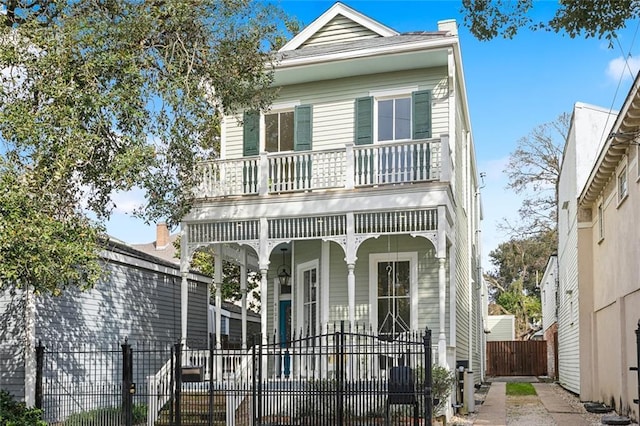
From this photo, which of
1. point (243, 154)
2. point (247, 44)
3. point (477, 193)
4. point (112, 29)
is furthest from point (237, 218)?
point (477, 193)

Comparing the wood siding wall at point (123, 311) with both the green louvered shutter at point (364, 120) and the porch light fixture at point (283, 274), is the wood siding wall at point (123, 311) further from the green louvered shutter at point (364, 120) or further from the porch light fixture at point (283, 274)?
the green louvered shutter at point (364, 120)

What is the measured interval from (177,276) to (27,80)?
784 cm

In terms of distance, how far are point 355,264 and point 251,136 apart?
4016mm

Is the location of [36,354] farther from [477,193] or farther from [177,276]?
[477,193]

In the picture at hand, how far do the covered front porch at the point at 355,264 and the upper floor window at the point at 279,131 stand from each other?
2389mm

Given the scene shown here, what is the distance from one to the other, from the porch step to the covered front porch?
1721 millimetres

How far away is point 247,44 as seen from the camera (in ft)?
45.6

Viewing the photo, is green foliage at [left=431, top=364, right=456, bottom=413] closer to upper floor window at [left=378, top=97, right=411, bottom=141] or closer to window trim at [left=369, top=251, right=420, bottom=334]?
window trim at [left=369, top=251, right=420, bottom=334]

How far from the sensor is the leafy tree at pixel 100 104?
1092cm

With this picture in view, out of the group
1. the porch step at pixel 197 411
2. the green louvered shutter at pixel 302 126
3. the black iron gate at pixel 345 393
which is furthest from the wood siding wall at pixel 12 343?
the green louvered shutter at pixel 302 126

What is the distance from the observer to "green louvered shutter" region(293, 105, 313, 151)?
56.6 feet

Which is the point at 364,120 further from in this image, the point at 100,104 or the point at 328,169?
the point at 100,104

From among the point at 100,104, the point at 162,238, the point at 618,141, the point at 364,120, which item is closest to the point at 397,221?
the point at 364,120

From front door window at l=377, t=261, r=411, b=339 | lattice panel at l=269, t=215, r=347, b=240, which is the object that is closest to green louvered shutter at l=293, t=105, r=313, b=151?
lattice panel at l=269, t=215, r=347, b=240
